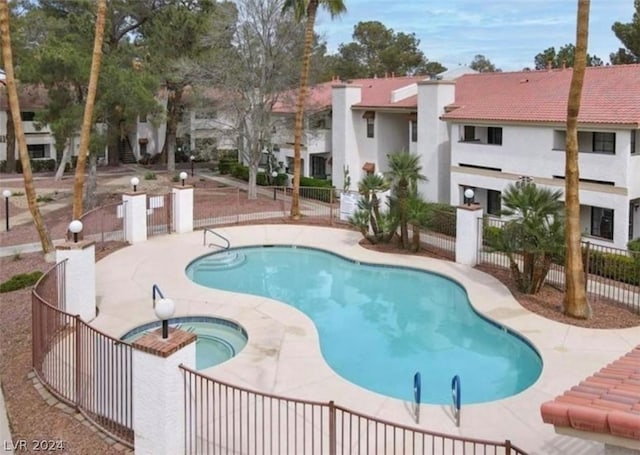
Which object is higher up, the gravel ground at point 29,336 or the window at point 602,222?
the window at point 602,222

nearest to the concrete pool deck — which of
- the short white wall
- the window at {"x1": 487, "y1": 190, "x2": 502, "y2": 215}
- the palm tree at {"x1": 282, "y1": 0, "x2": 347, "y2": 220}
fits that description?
the short white wall

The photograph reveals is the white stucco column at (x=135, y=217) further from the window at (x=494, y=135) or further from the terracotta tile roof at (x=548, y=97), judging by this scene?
the window at (x=494, y=135)

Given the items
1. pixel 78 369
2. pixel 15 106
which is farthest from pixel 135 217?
pixel 78 369

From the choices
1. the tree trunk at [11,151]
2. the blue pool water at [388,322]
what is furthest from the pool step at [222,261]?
the tree trunk at [11,151]

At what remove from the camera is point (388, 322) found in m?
16.4

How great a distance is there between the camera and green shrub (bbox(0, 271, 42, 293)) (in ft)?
54.1

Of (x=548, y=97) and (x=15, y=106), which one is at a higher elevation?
(x=548, y=97)

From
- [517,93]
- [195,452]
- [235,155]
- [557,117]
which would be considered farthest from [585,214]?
[235,155]

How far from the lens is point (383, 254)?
2186cm

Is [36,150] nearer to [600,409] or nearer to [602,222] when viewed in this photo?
[602,222]

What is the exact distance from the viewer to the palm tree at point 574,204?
555 inches

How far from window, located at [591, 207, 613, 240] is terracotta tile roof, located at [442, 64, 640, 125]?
12.1 ft

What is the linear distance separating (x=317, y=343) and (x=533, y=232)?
6622mm

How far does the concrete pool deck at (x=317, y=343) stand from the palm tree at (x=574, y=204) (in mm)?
862
